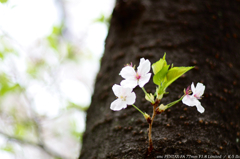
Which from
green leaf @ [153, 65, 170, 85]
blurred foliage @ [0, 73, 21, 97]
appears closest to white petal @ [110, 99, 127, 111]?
green leaf @ [153, 65, 170, 85]

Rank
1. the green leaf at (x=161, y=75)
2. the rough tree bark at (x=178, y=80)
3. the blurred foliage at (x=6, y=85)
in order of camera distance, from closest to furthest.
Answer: the green leaf at (x=161, y=75)
the rough tree bark at (x=178, y=80)
the blurred foliage at (x=6, y=85)

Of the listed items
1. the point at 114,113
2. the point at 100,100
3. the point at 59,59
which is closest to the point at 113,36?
the point at 100,100

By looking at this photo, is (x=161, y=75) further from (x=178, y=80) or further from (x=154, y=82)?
(x=178, y=80)

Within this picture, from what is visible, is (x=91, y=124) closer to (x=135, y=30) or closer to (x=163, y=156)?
(x=163, y=156)

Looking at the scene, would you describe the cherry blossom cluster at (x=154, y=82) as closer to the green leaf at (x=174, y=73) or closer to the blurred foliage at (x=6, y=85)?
the green leaf at (x=174, y=73)

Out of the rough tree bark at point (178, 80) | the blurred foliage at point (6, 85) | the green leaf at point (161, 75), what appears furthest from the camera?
the blurred foliage at point (6, 85)

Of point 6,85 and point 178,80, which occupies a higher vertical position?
point 6,85

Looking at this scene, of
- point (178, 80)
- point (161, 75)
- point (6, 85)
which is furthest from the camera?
point (6, 85)

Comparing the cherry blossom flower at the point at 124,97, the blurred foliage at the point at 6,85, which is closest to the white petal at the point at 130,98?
the cherry blossom flower at the point at 124,97

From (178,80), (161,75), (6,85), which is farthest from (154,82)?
(6,85)
